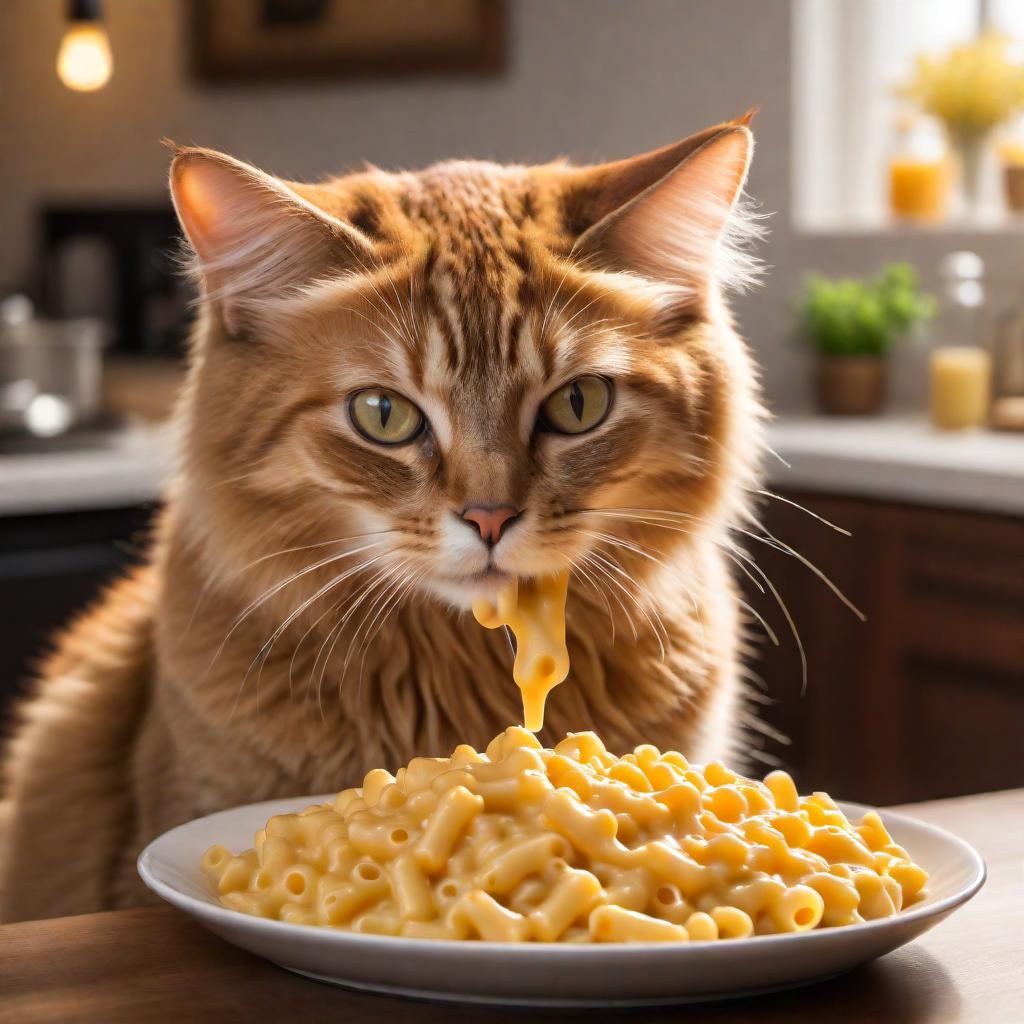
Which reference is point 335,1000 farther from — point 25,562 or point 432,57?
point 432,57

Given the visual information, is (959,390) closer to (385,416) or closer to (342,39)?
(342,39)

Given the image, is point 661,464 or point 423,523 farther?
point 661,464

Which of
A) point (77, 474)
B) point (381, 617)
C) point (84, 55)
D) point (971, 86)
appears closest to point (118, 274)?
point (84, 55)

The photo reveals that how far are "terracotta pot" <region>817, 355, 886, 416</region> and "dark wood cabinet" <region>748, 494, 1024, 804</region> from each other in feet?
1.86

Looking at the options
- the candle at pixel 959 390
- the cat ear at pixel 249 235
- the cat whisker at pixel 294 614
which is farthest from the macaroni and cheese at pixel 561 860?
the candle at pixel 959 390

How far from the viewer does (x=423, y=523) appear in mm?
1230

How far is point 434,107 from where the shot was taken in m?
3.75

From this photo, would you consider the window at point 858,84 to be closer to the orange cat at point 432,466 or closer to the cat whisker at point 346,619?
the orange cat at point 432,466

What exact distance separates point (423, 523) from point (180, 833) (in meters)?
0.33

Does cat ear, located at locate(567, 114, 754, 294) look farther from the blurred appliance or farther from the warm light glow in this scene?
the blurred appliance

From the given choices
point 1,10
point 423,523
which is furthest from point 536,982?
point 1,10

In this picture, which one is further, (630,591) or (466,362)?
(630,591)

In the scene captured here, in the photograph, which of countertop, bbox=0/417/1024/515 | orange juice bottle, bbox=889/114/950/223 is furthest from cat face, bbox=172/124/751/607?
orange juice bottle, bbox=889/114/950/223

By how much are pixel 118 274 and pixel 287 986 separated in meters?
3.41
